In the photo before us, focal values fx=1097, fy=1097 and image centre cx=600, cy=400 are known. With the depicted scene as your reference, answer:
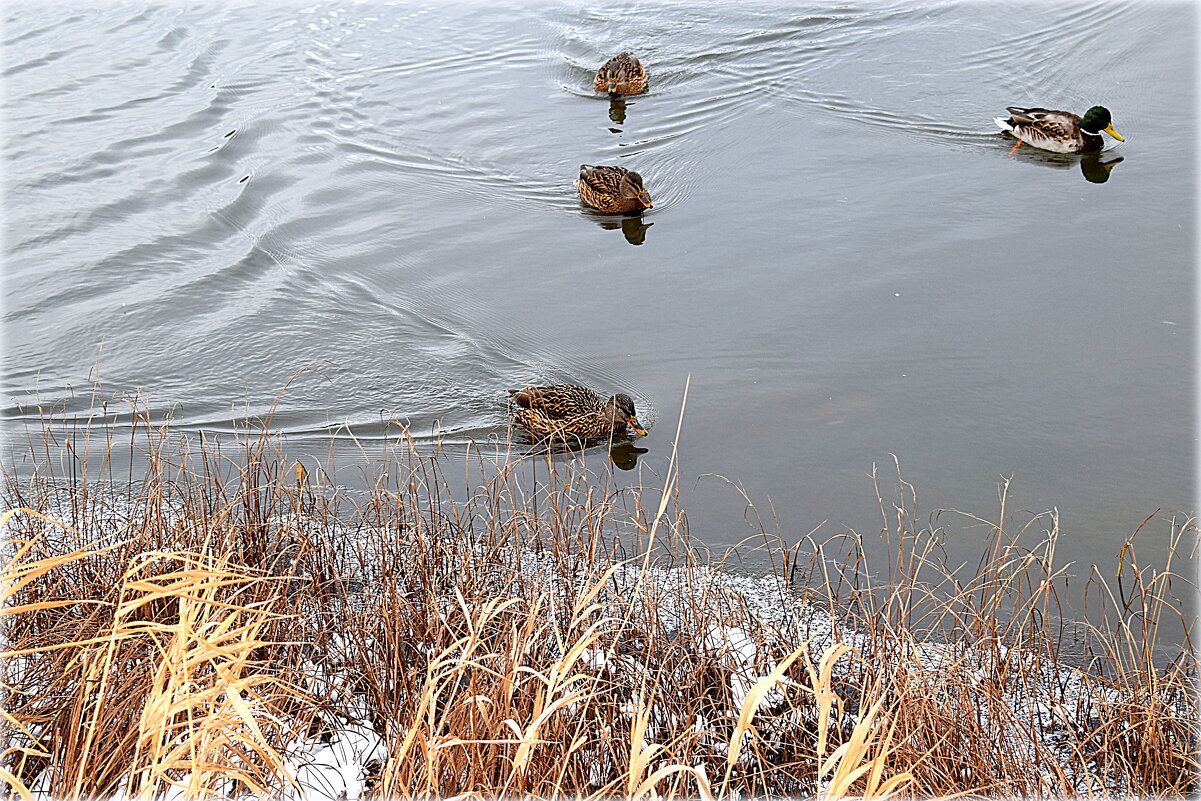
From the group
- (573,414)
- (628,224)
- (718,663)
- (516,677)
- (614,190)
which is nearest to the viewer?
(516,677)

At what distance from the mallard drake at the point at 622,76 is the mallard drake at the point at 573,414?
20.6 feet

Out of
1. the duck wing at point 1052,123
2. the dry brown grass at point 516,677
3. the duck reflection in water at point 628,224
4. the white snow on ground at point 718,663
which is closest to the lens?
the dry brown grass at point 516,677

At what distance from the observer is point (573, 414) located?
19.9 feet

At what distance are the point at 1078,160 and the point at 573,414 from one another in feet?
20.3

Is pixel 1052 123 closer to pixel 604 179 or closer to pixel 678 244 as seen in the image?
pixel 678 244

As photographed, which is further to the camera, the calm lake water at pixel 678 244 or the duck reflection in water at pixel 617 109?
the duck reflection in water at pixel 617 109

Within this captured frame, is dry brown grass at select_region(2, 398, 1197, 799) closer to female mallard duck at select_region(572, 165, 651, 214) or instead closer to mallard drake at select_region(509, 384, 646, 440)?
mallard drake at select_region(509, 384, 646, 440)

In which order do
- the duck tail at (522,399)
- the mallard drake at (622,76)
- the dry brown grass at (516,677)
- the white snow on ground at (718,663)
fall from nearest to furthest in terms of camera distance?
the dry brown grass at (516,677) < the white snow on ground at (718,663) < the duck tail at (522,399) < the mallard drake at (622,76)

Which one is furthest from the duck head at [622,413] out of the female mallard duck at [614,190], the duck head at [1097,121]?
the duck head at [1097,121]

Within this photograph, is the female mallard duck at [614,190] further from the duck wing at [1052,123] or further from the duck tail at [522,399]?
the duck wing at [1052,123]

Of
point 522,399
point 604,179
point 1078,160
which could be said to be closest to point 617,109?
point 604,179

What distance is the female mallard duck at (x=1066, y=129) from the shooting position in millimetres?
9711

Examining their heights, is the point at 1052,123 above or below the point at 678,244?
above

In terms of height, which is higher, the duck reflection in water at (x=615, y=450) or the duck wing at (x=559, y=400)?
the duck wing at (x=559, y=400)
